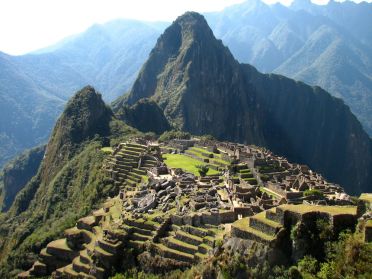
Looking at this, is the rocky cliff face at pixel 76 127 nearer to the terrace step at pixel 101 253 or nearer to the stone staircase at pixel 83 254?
the stone staircase at pixel 83 254

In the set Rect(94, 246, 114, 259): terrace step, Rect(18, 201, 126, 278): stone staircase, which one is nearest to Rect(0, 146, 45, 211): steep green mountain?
Rect(18, 201, 126, 278): stone staircase

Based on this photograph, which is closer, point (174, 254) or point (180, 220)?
point (174, 254)

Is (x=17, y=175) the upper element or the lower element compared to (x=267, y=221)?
lower

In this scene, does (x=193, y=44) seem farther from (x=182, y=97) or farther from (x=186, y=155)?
(x=186, y=155)

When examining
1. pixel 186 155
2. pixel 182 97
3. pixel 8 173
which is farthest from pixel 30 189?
pixel 182 97

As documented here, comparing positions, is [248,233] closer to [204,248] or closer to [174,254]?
[204,248]

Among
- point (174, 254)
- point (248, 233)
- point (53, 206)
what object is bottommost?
point (53, 206)

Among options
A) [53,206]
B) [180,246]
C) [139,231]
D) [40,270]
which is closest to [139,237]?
[139,231]

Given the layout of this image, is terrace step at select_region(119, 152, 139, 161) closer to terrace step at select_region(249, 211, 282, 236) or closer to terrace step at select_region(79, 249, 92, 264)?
terrace step at select_region(79, 249, 92, 264)

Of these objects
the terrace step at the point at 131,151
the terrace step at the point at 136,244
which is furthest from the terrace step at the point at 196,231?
the terrace step at the point at 131,151
